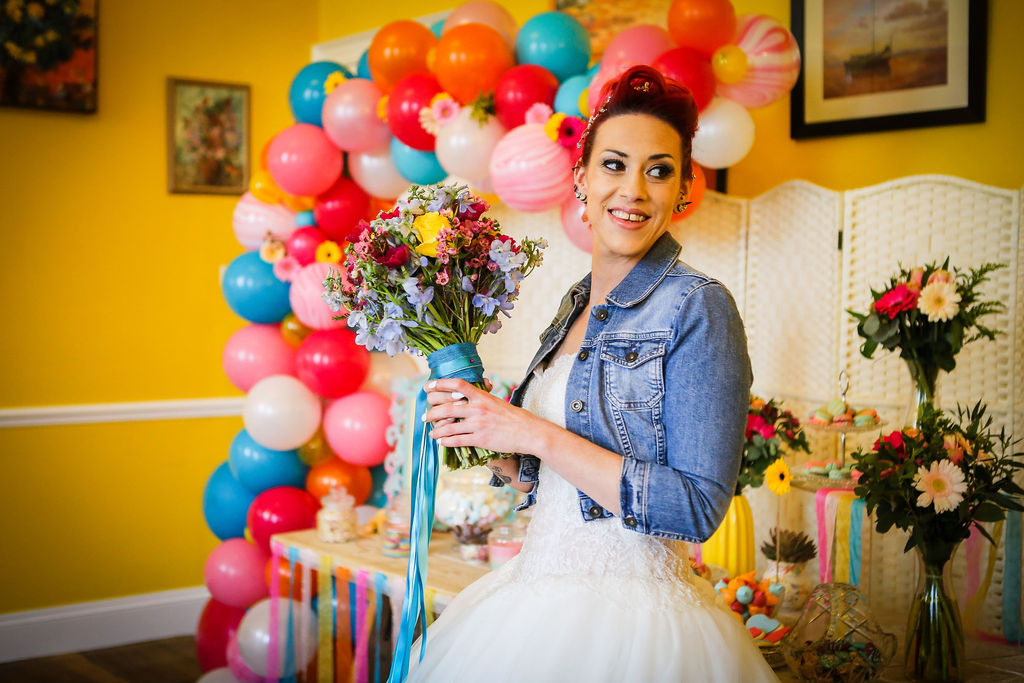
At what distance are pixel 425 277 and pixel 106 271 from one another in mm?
3375

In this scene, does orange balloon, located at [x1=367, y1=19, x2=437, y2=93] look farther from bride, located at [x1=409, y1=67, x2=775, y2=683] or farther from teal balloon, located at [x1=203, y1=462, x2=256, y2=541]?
bride, located at [x1=409, y1=67, x2=775, y2=683]

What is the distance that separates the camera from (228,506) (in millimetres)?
3725

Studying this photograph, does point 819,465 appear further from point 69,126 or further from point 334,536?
point 69,126

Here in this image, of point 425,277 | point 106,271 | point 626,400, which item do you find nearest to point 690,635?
point 626,400

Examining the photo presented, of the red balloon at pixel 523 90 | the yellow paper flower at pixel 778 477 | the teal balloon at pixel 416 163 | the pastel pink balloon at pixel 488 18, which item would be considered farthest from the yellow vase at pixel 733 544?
the pastel pink balloon at pixel 488 18

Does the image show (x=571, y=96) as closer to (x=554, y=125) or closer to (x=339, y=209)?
(x=554, y=125)

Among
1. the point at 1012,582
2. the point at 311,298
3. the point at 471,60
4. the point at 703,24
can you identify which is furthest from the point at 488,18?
the point at 1012,582

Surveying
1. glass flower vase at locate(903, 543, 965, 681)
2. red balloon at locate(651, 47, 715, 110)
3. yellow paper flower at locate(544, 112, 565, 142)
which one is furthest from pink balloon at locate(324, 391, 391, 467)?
glass flower vase at locate(903, 543, 965, 681)

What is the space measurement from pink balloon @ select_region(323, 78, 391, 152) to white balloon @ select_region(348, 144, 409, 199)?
0.05m

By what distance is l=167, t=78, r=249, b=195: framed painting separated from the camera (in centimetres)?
450

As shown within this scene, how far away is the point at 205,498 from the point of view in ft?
12.7

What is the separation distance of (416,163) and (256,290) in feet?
2.65

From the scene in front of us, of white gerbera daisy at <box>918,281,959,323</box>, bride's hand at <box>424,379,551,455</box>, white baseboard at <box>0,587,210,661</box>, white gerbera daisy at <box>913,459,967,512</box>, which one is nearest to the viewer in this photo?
bride's hand at <box>424,379,551,455</box>

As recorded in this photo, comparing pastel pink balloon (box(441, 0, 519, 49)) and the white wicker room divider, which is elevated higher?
pastel pink balloon (box(441, 0, 519, 49))
